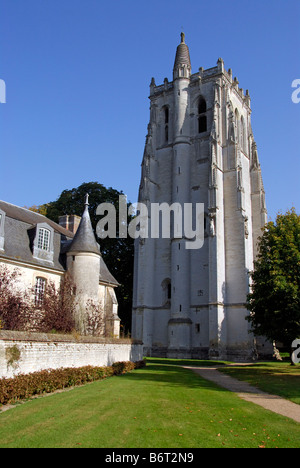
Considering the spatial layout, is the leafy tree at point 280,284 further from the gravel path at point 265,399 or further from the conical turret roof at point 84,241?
the conical turret roof at point 84,241

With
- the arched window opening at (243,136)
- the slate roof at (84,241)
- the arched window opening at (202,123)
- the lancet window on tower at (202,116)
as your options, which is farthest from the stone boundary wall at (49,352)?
the arched window opening at (243,136)

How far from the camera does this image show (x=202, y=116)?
1690 inches

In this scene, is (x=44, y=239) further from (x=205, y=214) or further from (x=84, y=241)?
(x=205, y=214)

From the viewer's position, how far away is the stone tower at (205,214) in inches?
1407

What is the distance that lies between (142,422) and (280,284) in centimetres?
1453

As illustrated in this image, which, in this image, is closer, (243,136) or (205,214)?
(205,214)

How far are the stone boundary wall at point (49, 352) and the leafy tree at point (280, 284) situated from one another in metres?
8.41

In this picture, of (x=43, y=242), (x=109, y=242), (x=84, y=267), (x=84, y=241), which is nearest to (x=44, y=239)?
(x=43, y=242)

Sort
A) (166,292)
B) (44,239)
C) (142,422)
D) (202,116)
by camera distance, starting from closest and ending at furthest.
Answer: (142,422) < (44,239) < (166,292) < (202,116)

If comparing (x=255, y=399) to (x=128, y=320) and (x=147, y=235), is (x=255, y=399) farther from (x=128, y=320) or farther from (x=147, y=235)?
(x=128, y=320)

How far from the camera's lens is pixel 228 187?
38969 mm
